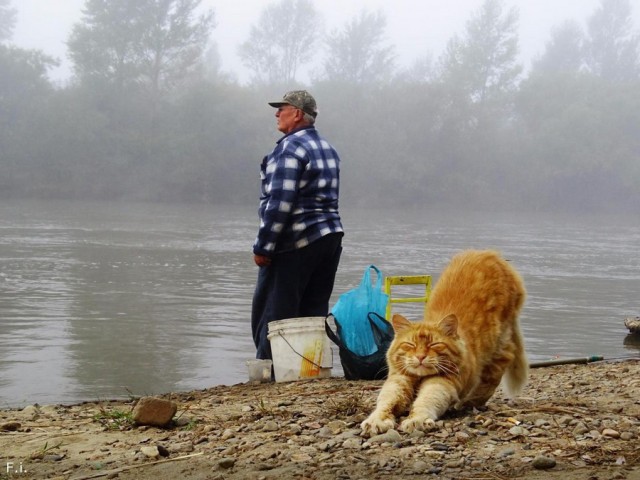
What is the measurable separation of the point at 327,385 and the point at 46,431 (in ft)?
6.75

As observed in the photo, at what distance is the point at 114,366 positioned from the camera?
8234 millimetres

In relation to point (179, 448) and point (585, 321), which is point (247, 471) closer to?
point (179, 448)

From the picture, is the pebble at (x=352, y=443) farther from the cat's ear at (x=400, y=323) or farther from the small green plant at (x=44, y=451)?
the small green plant at (x=44, y=451)

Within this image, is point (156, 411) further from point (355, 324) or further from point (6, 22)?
point (6, 22)

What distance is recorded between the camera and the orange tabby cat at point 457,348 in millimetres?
4629

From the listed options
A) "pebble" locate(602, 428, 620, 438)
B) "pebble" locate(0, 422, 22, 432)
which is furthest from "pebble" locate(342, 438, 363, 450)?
"pebble" locate(0, 422, 22, 432)

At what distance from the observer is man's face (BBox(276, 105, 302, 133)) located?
22.7ft

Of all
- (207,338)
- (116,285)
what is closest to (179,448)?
(207,338)

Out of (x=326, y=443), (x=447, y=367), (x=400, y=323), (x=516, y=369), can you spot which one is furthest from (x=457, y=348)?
(x=326, y=443)

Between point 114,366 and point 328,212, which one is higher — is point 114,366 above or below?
below

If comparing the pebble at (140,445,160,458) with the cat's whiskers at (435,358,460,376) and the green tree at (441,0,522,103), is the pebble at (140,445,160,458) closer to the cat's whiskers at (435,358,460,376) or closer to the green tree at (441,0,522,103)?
the cat's whiskers at (435,358,460,376)

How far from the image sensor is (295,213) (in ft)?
22.2

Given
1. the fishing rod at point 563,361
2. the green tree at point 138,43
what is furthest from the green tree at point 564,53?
the fishing rod at point 563,361

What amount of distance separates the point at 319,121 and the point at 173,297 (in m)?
51.8
